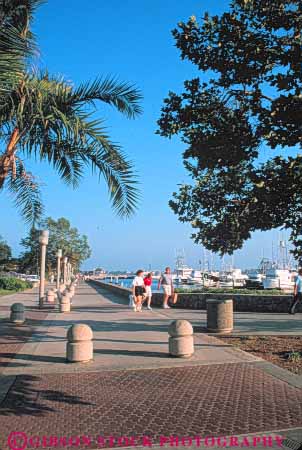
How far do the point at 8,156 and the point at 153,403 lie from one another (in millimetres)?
4916

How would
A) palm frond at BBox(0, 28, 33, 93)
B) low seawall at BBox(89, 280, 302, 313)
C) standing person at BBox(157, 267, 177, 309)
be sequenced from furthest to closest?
low seawall at BBox(89, 280, 302, 313) → standing person at BBox(157, 267, 177, 309) → palm frond at BBox(0, 28, 33, 93)

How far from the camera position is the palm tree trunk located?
8117mm

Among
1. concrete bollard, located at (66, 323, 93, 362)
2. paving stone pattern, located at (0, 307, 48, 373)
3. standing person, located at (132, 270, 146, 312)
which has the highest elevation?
standing person, located at (132, 270, 146, 312)

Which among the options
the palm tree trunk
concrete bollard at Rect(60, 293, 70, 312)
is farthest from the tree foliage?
the palm tree trunk

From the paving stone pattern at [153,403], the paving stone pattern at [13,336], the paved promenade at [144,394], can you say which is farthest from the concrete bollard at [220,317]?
the paving stone pattern at [13,336]

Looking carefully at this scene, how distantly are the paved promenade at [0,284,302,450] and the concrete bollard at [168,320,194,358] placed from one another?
0.68 ft

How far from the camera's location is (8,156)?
26.9ft

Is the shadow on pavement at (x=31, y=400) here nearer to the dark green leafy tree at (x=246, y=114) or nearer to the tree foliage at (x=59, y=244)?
the dark green leafy tree at (x=246, y=114)

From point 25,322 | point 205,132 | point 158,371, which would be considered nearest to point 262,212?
point 205,132

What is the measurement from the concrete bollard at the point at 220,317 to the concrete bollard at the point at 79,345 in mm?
4257

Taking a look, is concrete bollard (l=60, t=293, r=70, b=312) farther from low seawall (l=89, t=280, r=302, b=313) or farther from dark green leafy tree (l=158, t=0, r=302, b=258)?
dark green leafy tree (l=158, t=0, r=302, b=258)

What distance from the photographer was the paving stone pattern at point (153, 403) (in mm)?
5074

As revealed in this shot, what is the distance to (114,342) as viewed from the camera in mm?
10375

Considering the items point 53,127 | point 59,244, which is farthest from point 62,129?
point 59,244
